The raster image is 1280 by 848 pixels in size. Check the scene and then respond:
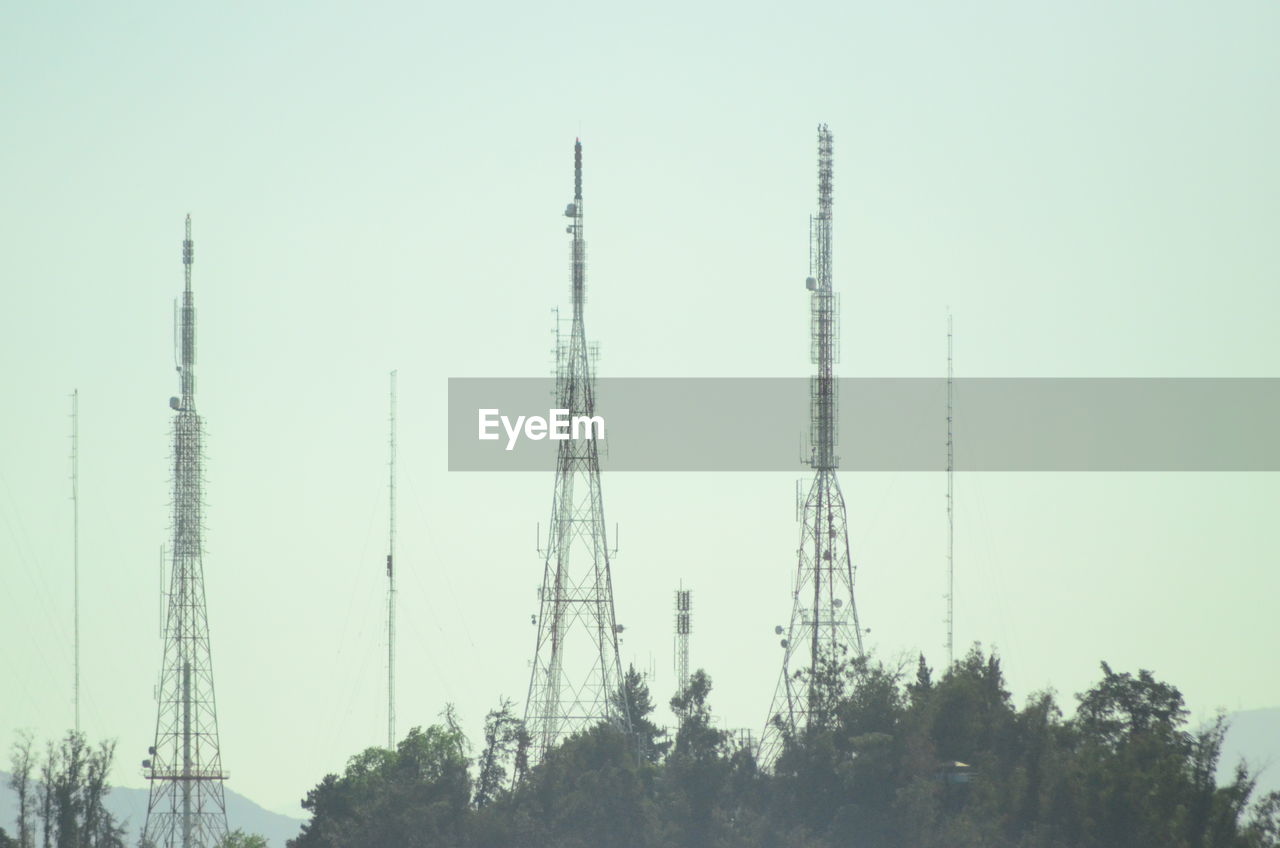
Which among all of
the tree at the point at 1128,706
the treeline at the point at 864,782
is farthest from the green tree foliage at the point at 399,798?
the tree at the point at 1128,706

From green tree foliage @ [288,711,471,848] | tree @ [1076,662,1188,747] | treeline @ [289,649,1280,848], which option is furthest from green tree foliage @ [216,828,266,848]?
tree @ [1076,662,1188,747]

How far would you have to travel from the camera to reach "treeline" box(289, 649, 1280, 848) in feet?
241

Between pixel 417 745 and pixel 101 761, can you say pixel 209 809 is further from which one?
pixel 417 745

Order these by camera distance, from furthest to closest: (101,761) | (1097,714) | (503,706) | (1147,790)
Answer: (503,706), (101,761), (1097,714), (1147,790)

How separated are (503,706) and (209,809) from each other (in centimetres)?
1548

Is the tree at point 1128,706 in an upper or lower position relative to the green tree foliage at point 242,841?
upper

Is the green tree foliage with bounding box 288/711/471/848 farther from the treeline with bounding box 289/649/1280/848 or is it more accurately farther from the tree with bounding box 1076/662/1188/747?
the tree with bounding box 1076/662/1188/747

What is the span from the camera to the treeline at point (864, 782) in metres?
73.5

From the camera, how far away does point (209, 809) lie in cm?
9762

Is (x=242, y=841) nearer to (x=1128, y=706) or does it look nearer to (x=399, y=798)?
(x=399, y=798)

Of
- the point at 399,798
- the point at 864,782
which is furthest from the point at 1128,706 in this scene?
the point at 399,798

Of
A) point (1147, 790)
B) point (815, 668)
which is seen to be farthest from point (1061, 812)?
point (815, 668)

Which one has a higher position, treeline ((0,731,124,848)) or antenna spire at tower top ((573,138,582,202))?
antenna spire at tower top ((573,138,582,202))

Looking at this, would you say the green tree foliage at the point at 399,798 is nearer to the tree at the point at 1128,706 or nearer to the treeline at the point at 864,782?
the treeline at the point at 864,782
